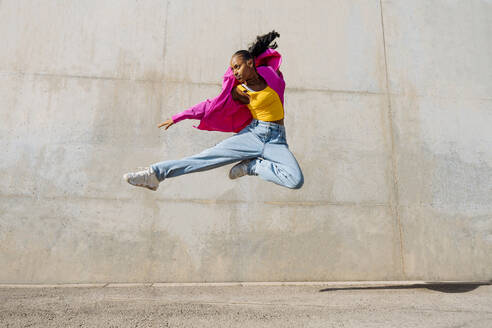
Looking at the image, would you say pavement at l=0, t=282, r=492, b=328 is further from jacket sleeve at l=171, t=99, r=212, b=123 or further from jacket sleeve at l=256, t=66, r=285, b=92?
jacket sleeve at l=256, t=66, r=285, b=92

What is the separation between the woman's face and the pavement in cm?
253

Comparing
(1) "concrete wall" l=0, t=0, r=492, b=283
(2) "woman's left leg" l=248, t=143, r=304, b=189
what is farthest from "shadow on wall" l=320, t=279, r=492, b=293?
(2) "woman's left leg" l=248, t=143, r=304, b=189

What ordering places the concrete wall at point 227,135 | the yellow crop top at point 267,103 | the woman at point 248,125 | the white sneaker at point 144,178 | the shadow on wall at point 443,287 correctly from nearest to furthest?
1. the white sneaker at point 144,178
2. the woman at point 248,125
3. the yellow crop top at point 267,103
4. the shadow on wall at point 443,287
5. the concrete wall at point 227,135

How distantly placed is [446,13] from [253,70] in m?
5.29

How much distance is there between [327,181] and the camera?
19.2 ft

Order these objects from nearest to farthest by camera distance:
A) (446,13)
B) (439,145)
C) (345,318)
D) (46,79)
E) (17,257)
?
1. (345,318)
2. (17,257)
3. (46,79)
4. (439,145)
5. (446,13)

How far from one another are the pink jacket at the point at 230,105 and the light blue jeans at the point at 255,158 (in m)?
0.23

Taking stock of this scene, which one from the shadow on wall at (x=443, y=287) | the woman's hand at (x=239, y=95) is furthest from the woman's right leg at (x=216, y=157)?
the shadow on wall at (x=443, y=287)

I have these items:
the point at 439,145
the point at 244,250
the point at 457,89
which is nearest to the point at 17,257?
the point at 244,250

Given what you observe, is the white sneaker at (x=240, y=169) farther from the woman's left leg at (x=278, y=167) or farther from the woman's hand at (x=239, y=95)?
the woman's hand at (x=239, y=95)

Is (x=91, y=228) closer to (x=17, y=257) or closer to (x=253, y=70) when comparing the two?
(x=17, y=257)

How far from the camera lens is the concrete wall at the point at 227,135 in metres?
5.47

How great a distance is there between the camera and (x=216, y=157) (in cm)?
359

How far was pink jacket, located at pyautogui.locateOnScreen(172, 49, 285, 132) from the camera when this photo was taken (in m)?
3.68
